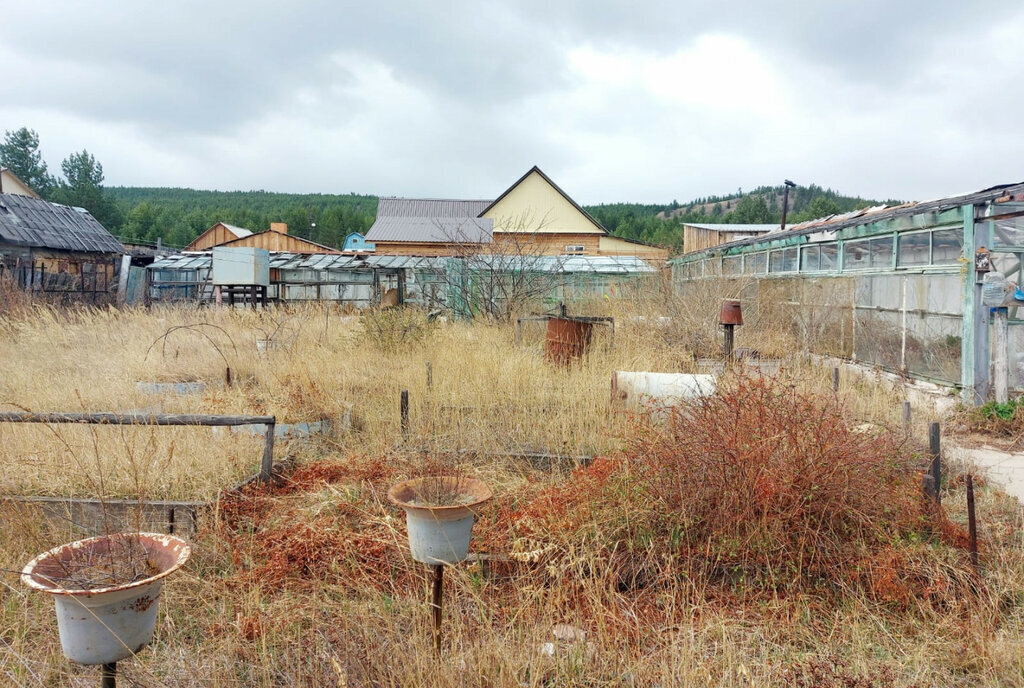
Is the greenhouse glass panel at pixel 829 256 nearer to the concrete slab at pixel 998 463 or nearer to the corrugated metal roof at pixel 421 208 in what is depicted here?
the concrete slab at pixel 998 463

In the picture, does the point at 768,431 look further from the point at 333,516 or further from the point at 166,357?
the point at 166,357

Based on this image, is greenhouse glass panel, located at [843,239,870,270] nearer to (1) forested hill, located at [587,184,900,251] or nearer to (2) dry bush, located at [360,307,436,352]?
(2) dry bush, located at [360,307,436,352]

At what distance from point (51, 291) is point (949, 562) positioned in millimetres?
22341

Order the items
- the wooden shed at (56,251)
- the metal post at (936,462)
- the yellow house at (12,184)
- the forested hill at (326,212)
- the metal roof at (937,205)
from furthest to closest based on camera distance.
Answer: the forested hill at (326,212), the yellow house at (12,184), the wooden shed at (56,251), the metal roof at (937,205), the metal post at (936,462)

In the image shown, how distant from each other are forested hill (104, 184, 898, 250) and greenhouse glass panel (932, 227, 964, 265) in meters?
40.2

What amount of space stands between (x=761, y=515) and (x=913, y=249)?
7184mm

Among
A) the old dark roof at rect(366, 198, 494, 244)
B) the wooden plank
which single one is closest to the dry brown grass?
the wooden plank

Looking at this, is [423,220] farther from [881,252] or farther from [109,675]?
[109,675]

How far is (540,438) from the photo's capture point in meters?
6.07

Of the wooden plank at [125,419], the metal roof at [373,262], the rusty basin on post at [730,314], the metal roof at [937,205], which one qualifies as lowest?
the wooden plank at [125,419]

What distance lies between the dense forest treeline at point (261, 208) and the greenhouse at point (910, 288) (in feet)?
90.4

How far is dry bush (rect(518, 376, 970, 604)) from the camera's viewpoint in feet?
12.2

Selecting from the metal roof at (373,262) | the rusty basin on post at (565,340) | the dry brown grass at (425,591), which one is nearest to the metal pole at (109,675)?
the dry brown grass at (425,591)

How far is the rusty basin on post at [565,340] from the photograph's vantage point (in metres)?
8.57
